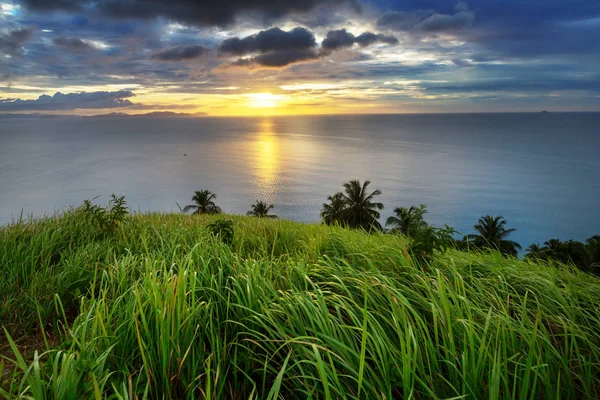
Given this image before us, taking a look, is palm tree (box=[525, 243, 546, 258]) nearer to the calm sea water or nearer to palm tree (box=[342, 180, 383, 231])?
palm tree (box=[342, 180, 383, 231])

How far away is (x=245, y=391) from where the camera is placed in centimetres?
277

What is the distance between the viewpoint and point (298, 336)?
2.52 meters

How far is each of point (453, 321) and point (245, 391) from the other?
76.0 inches

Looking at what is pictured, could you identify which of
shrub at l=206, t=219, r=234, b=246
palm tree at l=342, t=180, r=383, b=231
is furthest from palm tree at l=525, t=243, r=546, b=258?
palm tree at l=342, t=180, r=383, b=231

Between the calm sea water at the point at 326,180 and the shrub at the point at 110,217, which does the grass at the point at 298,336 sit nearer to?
the shrub at the point at 110,217

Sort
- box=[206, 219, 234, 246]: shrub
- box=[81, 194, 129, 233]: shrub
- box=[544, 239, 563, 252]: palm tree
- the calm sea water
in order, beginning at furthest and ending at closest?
1. the calm sea water
2. box=[544, 239, 563, 252]: palm tree
3. box=[81, 194, 129, 233]: shrub
4. box=[206, 219, 234, 246]: shrub

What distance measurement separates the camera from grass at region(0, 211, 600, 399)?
2.44 metres

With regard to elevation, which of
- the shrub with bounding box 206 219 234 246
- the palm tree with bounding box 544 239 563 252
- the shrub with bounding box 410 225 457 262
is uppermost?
the shrub with bounding box 410 225 457 262

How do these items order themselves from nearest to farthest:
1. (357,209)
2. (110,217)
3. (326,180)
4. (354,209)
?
(110,217), (354,209), (357,209), (326,180)

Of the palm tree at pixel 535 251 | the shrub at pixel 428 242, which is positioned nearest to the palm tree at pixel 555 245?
the palm tree at pixel 535 251

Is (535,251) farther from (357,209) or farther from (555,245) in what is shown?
(357,209)

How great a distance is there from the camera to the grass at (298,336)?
8.02ft

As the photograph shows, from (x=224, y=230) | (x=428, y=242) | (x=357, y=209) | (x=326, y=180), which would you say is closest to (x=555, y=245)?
(x=357, y=209)

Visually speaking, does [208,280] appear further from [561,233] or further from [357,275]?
[561,233]
